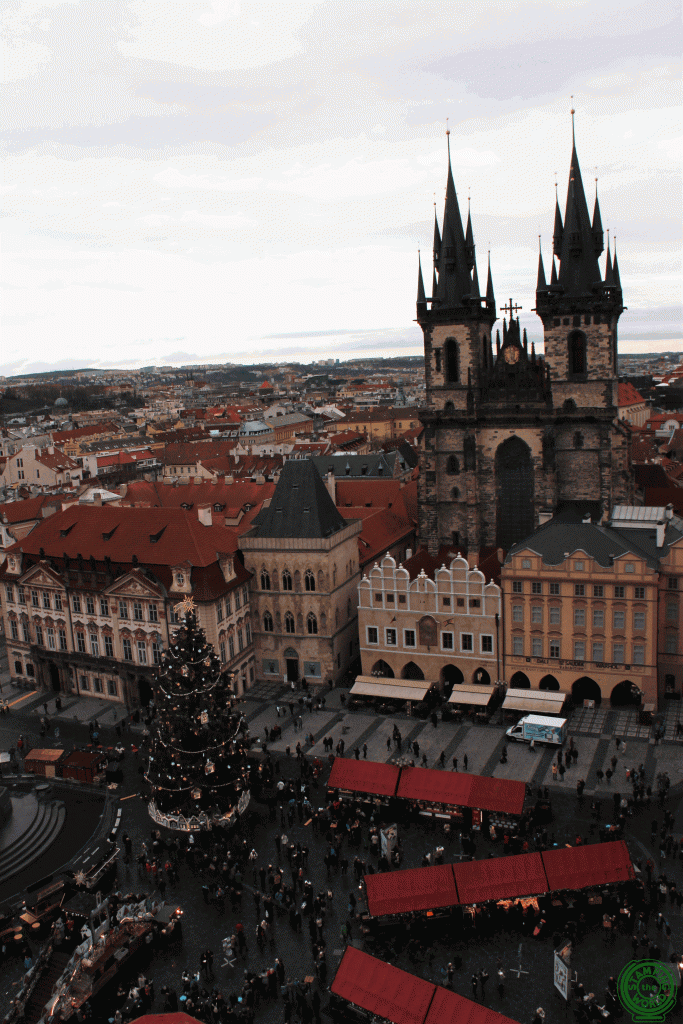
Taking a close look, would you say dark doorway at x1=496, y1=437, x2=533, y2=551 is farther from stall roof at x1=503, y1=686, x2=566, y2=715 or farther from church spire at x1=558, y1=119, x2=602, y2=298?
stall roof at x1=503, y1=686, x2=566, y2=715

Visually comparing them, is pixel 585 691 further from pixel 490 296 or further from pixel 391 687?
pixel 490 296

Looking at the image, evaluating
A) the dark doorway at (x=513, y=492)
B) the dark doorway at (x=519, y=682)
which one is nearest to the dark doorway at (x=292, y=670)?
the dark doorway at (x=519, y=682)

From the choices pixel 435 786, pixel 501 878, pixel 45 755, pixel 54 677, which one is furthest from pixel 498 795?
pixel 54 677

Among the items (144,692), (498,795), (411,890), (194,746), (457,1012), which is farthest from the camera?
(144,692)

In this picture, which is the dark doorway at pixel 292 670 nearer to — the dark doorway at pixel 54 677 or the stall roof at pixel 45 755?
the dark doorway at pixel 54 677

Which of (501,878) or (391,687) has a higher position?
(501,878)

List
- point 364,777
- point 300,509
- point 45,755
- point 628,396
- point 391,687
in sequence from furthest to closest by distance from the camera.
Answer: point 628,396, point 300,509, point 391,687, point 45,755, point 364,777
